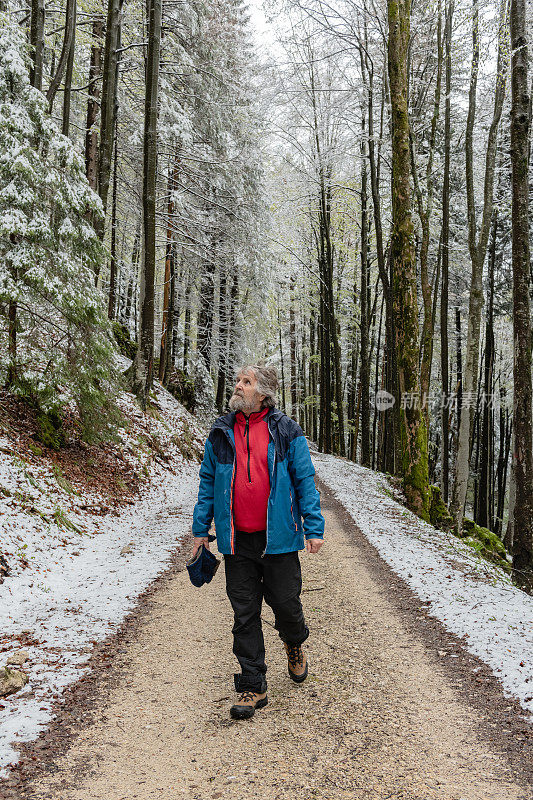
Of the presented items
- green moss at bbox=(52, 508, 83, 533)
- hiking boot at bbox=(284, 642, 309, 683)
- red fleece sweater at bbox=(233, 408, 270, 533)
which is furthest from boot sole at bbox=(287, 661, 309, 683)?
green moss at bbox=(52, 508, 83, 533)

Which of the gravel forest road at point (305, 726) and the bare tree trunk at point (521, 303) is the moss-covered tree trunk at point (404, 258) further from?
the gravel forest road at point (305, 726)

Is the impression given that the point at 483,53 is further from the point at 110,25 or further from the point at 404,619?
the point at 404,619

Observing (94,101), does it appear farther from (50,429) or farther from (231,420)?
(231,420)

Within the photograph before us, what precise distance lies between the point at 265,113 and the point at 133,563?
15.7m

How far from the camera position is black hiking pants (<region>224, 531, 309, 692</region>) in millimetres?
3223

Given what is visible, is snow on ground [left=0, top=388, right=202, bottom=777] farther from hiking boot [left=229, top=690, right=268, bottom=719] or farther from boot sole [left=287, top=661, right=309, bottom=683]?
boot sole [left=287, top=661, right=309, bottom=683]

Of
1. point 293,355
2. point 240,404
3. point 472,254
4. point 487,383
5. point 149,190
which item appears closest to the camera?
point 240,404

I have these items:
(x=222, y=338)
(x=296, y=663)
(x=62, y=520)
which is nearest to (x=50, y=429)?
(x=62, y=520)

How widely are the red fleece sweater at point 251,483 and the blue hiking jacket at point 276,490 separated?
0.04 metres

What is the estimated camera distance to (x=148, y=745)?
2867mm

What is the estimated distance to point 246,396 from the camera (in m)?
3.29

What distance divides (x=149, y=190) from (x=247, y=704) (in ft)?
37.4

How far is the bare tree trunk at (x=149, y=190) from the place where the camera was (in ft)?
39.4

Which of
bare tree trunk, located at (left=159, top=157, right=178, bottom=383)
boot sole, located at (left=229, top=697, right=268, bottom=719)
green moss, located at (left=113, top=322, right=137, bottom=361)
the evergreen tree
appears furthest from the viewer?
bare tree trunk, located at (left=159, top=157, right=178, bottom=383)
